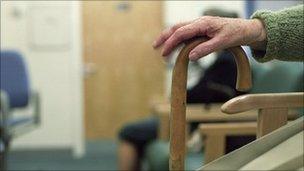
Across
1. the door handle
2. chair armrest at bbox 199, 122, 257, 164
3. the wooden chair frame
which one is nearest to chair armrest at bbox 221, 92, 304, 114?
the wooden chair frame

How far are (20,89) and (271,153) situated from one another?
2161 mm

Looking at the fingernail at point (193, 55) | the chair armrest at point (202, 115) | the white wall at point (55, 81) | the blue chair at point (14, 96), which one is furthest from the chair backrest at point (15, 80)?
the fingernail at point (193, 55)

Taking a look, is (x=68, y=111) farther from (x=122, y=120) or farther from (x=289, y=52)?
(x=289, y=52)

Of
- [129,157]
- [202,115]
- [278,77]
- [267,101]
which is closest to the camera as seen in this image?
[267,101]

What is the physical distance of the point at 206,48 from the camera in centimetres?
67

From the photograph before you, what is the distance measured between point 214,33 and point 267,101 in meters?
0.20

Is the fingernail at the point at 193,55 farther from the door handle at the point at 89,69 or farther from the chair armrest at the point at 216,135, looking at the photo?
the door handle at the point at 89,69

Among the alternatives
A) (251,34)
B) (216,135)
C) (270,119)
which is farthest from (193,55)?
(216,135)

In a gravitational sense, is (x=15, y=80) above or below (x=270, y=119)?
below

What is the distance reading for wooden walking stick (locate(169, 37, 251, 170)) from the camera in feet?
2.23

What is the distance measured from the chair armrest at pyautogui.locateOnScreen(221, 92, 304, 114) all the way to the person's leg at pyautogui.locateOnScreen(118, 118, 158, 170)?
1.43 m

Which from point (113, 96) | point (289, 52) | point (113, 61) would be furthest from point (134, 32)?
point (289, 52)

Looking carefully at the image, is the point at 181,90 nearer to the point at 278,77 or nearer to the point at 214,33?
the point at 214,33

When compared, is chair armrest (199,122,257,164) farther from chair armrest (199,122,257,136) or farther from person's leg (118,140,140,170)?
person's leg (118,140,140,170)
